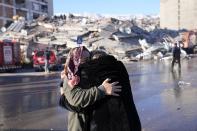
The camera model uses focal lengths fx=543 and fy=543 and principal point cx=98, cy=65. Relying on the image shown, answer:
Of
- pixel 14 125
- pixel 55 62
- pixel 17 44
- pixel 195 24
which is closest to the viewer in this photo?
pixel 14 125

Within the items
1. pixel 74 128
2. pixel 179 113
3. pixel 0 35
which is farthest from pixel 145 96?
pixel 0 35

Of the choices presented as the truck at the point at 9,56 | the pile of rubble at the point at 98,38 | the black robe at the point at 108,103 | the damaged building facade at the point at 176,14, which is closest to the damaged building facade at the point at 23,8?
the damaged building facade at the point at 176,14

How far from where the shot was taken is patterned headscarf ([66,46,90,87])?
4914 mm

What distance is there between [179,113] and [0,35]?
46893mm

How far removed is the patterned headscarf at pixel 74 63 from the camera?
193 inches

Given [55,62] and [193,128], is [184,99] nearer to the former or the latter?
[193,128]

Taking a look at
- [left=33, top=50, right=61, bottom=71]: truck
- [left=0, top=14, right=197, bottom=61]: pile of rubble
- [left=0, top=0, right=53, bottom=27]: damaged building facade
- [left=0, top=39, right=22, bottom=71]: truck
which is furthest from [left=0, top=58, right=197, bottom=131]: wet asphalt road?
[left=0, top=0, right=53, bottom=27]: damaged building facade

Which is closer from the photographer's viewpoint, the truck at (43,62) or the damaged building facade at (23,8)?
the truck at (43,62)

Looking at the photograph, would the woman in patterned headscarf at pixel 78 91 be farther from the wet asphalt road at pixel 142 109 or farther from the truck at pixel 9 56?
the truck at pixel 9 56

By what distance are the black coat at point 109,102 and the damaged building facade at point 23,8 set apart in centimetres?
9103

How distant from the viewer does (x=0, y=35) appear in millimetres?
58031

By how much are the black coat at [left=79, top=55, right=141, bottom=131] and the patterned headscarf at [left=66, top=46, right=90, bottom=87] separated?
59 millimetres

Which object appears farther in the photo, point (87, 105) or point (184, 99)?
point (184, 99)

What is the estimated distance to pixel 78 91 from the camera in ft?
16.1
